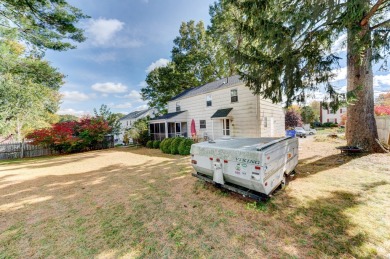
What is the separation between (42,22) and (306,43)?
1434 cm

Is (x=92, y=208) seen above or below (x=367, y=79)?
below

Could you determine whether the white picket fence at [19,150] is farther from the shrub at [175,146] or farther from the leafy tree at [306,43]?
the leafy tree at [306,43]

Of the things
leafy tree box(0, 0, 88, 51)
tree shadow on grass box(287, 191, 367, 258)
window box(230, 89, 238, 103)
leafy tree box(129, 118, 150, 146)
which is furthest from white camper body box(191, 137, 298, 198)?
leafy tree box(129, 118, 150, 146)

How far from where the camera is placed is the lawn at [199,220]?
251cm

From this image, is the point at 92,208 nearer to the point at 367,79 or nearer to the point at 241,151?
the point at 241,151

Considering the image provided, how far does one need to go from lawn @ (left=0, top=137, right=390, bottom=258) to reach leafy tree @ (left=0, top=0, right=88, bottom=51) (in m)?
9.73

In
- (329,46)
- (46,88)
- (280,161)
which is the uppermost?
(46,88)

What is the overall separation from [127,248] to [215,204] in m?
2.12

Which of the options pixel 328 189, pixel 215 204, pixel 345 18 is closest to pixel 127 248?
pixel 215 204

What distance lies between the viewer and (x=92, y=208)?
4.07m

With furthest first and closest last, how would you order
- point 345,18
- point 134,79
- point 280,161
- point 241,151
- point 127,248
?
point 134,79
point 345,18
point 280,161
point 241,151
point 127,248

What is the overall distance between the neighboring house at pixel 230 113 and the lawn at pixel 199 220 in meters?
7.69

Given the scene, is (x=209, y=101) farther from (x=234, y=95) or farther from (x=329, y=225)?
(x=329, y=225)

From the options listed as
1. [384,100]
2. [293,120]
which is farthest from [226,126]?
[384,100]
